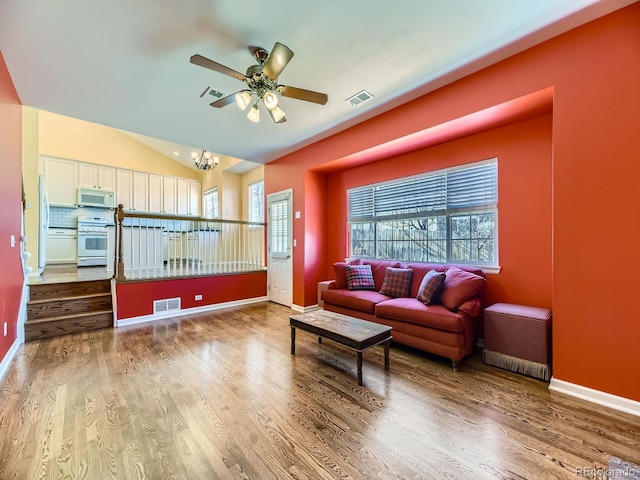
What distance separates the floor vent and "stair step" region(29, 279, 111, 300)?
0.74 m

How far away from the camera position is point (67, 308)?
3.73 metres

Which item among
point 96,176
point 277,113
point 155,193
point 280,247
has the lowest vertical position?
point 280,247

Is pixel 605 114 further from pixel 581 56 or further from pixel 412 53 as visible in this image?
pixel 412 53

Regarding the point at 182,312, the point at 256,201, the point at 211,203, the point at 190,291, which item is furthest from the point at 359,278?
the point at 211,203

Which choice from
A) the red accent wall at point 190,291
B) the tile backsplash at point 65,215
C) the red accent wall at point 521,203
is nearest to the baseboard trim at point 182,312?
the red accent wall at point 190,291

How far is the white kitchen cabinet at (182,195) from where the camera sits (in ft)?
27.1

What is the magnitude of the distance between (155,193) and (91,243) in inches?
87.2

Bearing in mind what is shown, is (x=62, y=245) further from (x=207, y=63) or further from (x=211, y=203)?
(x=207, y=63)

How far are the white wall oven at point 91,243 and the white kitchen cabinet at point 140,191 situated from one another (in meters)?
1.16

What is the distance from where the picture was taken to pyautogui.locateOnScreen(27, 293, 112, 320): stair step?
353cm

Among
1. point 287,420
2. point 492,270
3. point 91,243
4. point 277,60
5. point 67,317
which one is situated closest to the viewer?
point 287,420

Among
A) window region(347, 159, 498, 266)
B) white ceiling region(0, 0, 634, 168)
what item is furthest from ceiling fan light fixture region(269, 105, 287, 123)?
window region(347, 159, 498, 266)

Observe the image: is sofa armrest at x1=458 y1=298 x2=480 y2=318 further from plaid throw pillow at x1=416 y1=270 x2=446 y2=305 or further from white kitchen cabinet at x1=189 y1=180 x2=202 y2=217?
white kitchen cabinet at x1=189 y1=180 x2=202 y2=217

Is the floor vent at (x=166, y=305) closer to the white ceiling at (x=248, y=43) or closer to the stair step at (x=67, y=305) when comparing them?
the stair step at (x=67, y=305)
